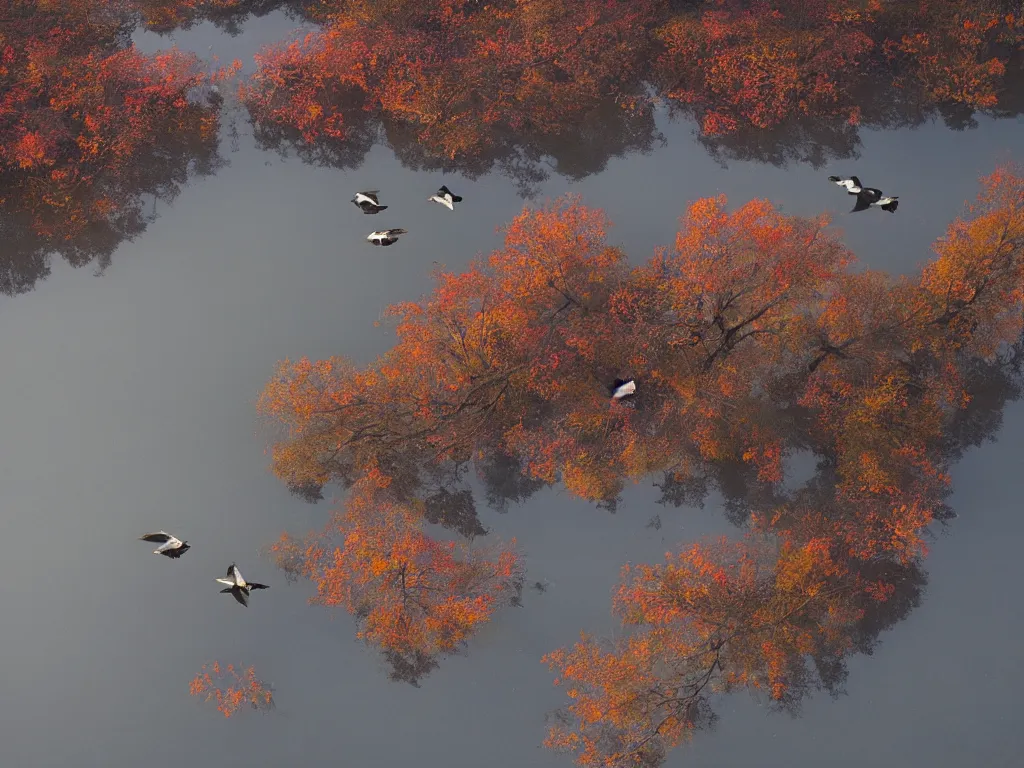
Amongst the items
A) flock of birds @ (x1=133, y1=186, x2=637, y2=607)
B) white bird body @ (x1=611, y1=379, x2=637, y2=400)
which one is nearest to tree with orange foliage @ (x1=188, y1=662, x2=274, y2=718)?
flock of birds @ (x1=133, y1=186, x2=637, y2=607)

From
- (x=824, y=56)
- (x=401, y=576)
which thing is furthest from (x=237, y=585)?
(x=824, y=56)

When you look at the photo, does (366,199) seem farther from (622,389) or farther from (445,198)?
(622,389)

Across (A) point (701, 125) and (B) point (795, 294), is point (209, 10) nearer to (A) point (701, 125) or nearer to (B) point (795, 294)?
(A) point (701, 125)

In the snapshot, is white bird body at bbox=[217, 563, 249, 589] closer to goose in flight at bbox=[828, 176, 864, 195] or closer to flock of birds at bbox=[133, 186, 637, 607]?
flock of birds at bbox=[133, 186, 637, 607]

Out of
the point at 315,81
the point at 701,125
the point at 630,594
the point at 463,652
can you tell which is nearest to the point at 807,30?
the point at 701,125

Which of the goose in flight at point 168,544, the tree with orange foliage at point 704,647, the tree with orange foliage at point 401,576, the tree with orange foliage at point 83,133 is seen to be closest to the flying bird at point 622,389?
the tree with orange foliage at point 704,647
